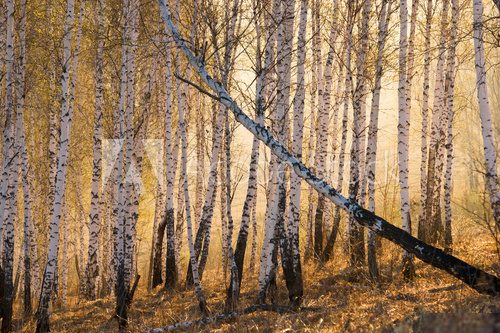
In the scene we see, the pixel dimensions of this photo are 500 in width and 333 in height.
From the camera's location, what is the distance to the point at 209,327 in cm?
841

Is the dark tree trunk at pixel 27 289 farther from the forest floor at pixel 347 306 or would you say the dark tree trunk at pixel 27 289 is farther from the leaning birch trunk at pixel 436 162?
the leaning birch trunk at pixel 436 162

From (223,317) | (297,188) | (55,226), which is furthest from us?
(55,226)

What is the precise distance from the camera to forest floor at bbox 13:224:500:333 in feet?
19.4

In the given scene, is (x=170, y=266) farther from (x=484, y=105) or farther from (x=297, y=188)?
(x=484, y=105)

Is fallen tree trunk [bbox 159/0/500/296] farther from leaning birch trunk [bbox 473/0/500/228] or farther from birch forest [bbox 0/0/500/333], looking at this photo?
leaning birch trunk [bbox 473/0/500/228]

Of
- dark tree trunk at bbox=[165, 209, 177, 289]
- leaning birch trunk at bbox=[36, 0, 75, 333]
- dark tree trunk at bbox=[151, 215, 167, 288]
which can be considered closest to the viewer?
leaning birch trunk at bbox=[36, 0, 75, 333]

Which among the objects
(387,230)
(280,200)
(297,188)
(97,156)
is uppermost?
(97,156)

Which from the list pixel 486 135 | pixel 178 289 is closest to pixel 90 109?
pixel 178 289

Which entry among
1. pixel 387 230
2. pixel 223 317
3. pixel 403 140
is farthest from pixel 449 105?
pixel 223 317

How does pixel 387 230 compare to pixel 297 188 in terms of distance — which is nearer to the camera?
pixel 387 230

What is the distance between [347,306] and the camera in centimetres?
849

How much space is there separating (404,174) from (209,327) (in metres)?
4.21

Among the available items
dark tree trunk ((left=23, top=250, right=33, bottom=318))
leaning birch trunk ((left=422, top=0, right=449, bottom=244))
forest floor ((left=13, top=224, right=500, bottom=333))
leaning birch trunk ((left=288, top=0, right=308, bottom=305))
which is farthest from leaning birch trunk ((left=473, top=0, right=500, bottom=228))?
dark tree trunk ((left=23, top=250, right=33, bottom=318))

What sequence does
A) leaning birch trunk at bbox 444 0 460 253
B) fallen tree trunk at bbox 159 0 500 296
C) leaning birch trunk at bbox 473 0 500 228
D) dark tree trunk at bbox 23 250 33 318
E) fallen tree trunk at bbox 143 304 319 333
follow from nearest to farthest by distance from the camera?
fallen tree trunk at bbox 159 0 500 296 < fallen tree trunk at bbox 143 304 319 333 < leaning birch trunk at bbox 473 0 500 228 < leaning birch trunk at bbox 444 0 460 253 < dark tree trunk at bbox 23 250 33 318
